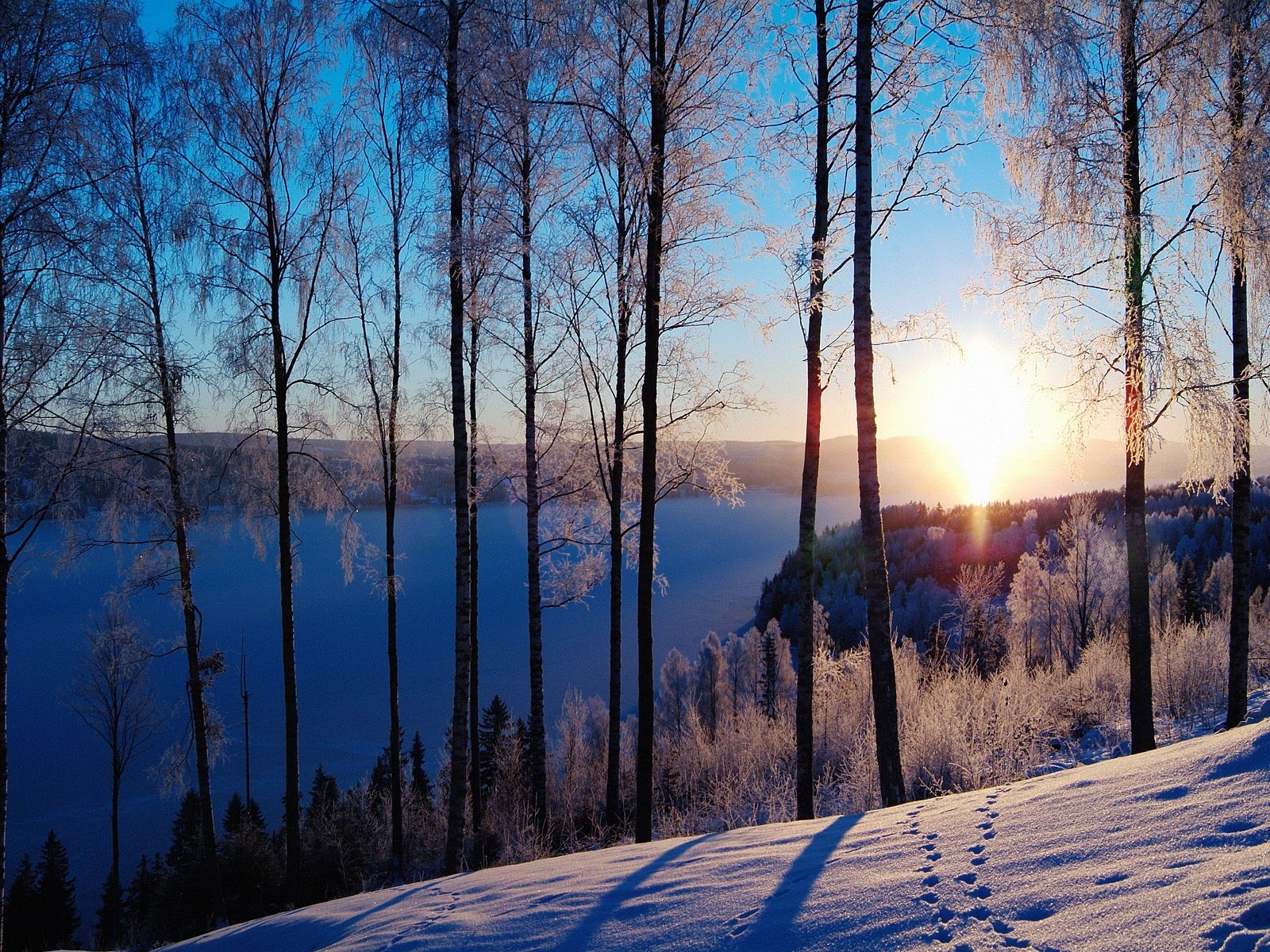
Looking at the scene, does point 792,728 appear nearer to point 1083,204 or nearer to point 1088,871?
point 1083,204

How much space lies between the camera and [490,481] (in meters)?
10.8

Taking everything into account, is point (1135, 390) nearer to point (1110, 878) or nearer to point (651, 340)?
point (651, 340)

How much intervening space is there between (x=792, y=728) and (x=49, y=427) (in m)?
11.6

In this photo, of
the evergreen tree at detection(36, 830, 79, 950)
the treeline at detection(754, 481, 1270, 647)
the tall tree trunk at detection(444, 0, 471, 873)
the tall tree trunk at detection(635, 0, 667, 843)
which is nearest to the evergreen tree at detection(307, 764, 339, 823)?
the evergreen tree at detection(36, 830, 79, 950)

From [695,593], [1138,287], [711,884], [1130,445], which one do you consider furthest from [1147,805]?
[695,593]

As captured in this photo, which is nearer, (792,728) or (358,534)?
(358,534)

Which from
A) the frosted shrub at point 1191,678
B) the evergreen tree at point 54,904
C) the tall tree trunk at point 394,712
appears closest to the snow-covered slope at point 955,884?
the frosted shrub at point 1191,678

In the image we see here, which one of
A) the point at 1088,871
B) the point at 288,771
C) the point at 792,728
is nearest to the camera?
the point at 1088,871

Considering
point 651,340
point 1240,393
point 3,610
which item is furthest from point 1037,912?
point 3,610

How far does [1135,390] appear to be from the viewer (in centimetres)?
641

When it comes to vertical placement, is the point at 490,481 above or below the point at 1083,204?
below

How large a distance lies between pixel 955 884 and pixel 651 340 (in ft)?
16.8

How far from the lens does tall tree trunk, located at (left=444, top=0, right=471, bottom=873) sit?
7043 mm

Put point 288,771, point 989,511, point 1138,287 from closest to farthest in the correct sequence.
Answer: point 1138,287
point 288,771
point 989,511
